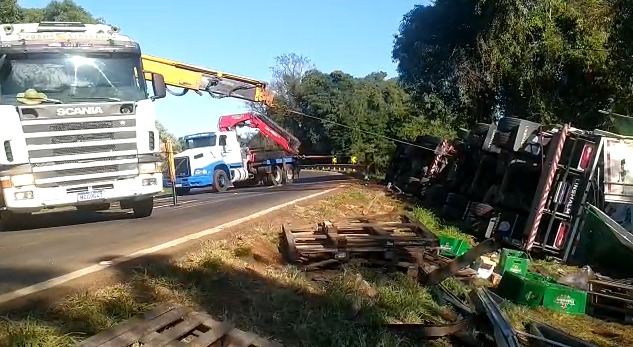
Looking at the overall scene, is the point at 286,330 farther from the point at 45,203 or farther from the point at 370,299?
the point at 45,203

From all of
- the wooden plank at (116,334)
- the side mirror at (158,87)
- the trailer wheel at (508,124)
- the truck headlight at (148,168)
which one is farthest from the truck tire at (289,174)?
the wooden plank at (116,334)

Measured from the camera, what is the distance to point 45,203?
9.19 meters

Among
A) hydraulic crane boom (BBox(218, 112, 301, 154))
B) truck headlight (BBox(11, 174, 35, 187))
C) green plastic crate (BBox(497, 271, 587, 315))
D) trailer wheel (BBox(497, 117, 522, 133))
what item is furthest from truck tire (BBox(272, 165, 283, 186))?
green plastic crate (BBox(497, 271, 587, 315))

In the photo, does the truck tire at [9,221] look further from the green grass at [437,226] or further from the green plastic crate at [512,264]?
the green plastic crate at [512,264]

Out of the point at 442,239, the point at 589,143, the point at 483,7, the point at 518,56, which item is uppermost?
the point at 483,7

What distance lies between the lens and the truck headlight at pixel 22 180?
8.86m

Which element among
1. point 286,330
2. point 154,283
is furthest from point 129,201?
point 286,330

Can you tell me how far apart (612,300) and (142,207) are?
791 centimetres

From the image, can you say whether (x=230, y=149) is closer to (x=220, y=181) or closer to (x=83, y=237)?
(x=220, y=181)

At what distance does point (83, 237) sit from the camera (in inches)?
337

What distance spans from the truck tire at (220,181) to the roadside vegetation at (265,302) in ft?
48.9

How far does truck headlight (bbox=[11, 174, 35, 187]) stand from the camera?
29.1ft

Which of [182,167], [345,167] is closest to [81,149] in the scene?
[182,167]

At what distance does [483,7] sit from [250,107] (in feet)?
66.8
